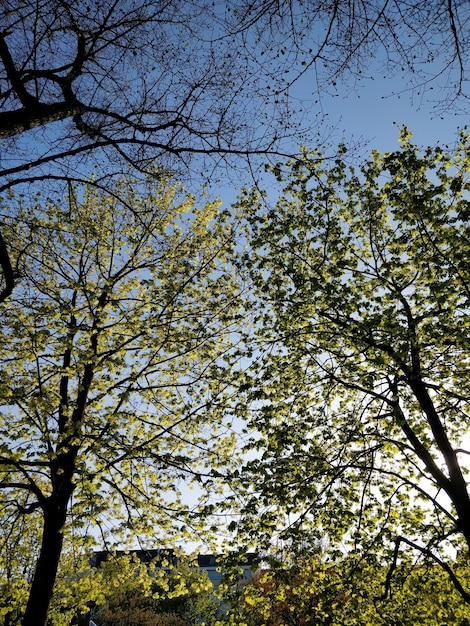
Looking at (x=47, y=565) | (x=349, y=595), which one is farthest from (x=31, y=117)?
(x=349, y=595)

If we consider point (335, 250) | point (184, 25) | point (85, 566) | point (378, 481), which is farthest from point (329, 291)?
point (85, 566)

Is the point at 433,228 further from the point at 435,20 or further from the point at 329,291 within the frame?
the point at 435,20

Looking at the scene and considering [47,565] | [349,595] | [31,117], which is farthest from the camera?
[349,595]

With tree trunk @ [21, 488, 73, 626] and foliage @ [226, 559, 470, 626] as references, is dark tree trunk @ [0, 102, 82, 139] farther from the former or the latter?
foliage @ [226, 559, 470, 626]

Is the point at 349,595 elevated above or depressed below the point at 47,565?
below

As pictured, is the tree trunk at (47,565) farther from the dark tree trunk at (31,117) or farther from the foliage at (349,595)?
the dark tree trunk at (31,117)

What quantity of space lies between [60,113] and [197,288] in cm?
657

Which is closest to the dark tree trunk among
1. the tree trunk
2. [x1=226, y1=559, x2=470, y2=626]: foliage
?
the tree trunk

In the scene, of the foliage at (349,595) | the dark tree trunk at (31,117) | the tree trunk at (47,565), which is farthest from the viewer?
the tree trunk at (47,565)

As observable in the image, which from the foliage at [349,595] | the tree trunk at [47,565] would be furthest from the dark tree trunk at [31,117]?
the foliage at [349,595]

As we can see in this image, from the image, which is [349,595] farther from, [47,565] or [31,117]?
[31,117]

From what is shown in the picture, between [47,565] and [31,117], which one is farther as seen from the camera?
[47,565]

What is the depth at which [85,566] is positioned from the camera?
31.4 ft

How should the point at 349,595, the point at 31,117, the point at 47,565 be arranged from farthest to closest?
the point at 349,595, the point at 47,565, the point at 31,117
